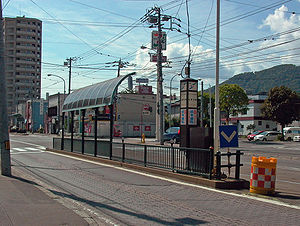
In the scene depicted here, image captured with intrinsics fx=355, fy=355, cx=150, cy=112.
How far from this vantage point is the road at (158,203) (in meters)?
7.34

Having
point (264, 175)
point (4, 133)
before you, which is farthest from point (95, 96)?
point (264, 175)

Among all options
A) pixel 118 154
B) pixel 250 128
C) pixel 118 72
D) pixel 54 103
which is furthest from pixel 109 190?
pixel 54 103

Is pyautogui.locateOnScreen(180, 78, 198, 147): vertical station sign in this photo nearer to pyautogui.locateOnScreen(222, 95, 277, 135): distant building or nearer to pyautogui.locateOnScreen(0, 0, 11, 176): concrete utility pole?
pyautogui.locateOnScreen(0, 0, 11, 176): concrete utility pole

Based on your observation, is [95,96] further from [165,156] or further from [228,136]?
[228,136]

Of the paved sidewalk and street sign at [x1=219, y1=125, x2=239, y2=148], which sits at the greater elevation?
street sign at [x1=219, y1=125, x2=239, y2=148]

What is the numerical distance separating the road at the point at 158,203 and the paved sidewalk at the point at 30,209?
517 mm

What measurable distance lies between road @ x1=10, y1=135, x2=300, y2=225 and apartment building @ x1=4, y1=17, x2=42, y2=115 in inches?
4306

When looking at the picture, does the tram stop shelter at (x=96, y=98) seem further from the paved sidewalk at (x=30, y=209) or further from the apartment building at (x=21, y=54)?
the apartment building at (x=21, y=54)

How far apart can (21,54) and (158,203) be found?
11607 centimetres

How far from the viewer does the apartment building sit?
115562 millimetres

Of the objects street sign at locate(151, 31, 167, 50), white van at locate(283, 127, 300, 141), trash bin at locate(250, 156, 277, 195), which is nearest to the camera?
trash bin at locate(250, 156, 277, 195)

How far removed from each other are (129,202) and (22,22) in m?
120

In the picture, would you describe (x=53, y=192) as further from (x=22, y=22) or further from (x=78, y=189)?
(x=22, y=22)

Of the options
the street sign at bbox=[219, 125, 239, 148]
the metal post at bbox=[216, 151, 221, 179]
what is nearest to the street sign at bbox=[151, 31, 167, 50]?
the street sign at bbox=[219, 125, 239, 148]
